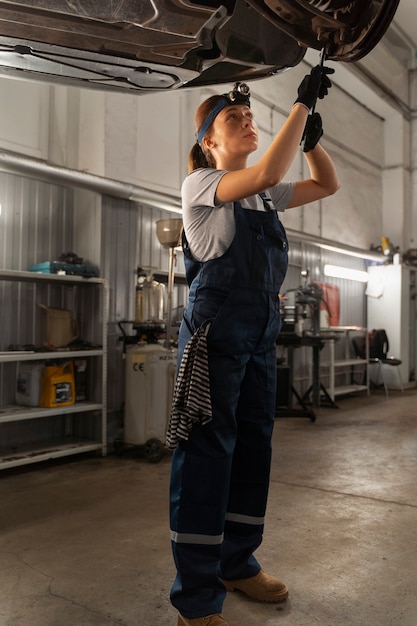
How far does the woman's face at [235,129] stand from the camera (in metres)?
1.76

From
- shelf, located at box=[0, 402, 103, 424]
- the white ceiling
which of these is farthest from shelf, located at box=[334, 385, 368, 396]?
the white ceiling

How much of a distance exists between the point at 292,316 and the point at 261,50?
436 centimetres

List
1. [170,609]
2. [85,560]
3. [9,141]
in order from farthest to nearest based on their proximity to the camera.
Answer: [9,141] → [85,560] → [170,609]

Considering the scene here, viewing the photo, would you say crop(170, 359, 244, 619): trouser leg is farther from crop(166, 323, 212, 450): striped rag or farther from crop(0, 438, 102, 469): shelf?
crop(0, 438, 102, 469): shelf

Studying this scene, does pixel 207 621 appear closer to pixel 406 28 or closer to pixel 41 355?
pixel 41 355

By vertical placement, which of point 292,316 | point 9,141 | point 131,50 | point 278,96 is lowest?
point 292,316

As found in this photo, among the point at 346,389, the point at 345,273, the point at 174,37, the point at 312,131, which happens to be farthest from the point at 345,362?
the point at 174,37

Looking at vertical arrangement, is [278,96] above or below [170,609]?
above

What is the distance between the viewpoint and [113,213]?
14.7ft

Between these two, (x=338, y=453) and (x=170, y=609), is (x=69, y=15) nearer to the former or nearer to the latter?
(x=170, y=609)

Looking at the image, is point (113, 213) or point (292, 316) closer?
point (113, 213)

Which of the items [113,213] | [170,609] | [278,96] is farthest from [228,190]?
[278,96]

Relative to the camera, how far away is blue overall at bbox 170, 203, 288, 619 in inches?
63.3

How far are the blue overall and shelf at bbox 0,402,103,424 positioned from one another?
2.17 meters
